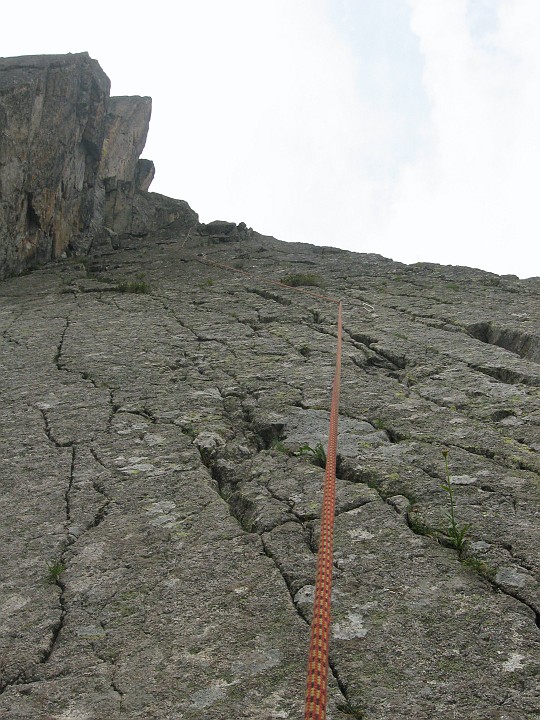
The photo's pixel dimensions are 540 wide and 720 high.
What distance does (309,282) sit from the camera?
11.8 m

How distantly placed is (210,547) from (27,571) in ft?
3.62

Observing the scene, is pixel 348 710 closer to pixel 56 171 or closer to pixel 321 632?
pixel 321 632

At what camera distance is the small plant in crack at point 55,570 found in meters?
3.92

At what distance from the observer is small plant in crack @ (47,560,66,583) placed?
3918 mm

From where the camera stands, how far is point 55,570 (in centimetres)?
396

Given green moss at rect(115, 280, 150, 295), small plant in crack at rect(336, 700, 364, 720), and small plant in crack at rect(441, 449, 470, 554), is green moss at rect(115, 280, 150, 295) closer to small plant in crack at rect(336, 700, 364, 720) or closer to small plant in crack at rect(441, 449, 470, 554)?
small plant in crack at rect(441, 449, 470, 554)

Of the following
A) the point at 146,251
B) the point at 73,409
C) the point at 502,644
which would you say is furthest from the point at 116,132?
the point at 502,644

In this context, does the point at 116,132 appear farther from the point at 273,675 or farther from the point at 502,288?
the point at 273,675

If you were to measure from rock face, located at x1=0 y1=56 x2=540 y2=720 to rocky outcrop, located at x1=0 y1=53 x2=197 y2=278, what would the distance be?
13.7 feet

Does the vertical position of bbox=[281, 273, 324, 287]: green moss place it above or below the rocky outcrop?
below

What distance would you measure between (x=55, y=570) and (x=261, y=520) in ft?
4.28

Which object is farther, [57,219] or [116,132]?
[116,132]

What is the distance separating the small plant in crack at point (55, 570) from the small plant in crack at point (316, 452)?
2.00 meters

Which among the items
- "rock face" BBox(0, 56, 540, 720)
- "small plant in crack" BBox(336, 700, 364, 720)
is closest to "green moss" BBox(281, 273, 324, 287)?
"rock face" BBox(0, 56, 540, 720)
